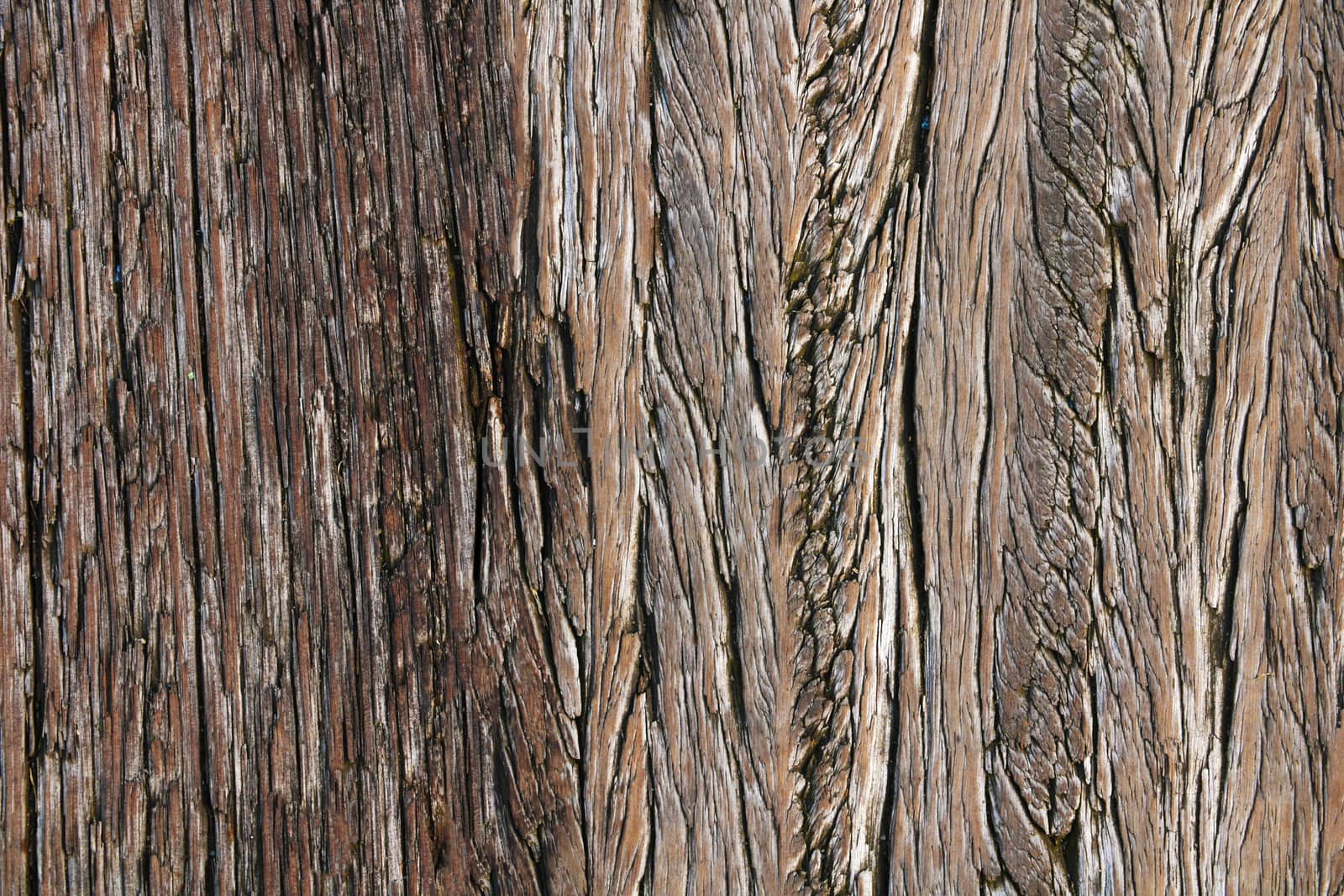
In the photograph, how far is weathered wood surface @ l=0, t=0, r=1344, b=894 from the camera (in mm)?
1157

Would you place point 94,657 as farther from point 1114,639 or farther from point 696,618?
point 1114,639

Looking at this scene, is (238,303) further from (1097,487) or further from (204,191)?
(1097,487)

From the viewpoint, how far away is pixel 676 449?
118 cm

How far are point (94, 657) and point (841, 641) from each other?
3.76 feet

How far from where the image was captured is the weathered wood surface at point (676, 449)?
3.80 feet

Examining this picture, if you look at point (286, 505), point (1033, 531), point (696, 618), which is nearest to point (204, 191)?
point (286, 505)

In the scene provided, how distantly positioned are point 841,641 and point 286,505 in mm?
875

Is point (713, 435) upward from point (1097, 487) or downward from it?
upward

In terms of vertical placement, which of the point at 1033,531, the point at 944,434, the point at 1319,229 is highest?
the point at 1319,229

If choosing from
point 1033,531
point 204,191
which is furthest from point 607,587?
point 204,191

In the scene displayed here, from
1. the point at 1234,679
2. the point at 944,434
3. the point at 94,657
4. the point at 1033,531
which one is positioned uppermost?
the point at 944,434

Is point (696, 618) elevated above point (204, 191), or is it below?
below

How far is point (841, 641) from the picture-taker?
117 centimetres

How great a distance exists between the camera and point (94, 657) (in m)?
1.18
